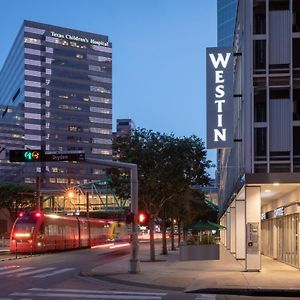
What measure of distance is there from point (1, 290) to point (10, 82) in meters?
180

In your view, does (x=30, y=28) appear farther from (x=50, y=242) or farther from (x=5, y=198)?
(x=50, y=242)

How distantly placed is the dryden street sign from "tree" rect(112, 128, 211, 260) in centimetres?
740

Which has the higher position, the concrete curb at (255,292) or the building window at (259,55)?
the building window at (259,55)

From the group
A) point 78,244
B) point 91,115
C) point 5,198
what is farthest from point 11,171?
point 78,244

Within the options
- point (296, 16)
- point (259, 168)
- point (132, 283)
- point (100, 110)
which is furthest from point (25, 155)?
point (100, 110)

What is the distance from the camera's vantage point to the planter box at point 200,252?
3697 centimetres

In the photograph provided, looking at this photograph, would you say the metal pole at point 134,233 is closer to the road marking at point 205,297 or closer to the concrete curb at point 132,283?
Answer: the concrete curb at point 132,283

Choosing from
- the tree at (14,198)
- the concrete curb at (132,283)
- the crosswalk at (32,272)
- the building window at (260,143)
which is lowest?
the crosswalk at (32,272)

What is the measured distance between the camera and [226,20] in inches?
5037

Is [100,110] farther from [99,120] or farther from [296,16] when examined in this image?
[296,16]

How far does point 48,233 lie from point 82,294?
103 feet

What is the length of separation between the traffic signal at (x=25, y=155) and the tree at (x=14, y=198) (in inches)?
2506

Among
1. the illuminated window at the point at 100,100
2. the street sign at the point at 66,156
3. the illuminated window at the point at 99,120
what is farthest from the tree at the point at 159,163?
the illuminated window at the point at 100,100

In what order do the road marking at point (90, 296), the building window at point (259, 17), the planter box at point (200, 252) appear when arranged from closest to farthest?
1. the road marking at point (90, 296)
2. the building window at point (259, 17)
3. the planter box at point (200, 252)
